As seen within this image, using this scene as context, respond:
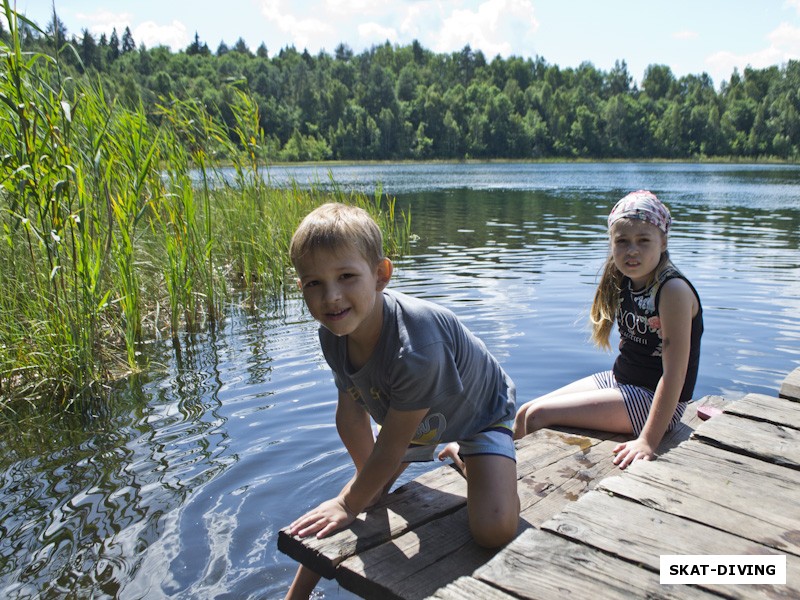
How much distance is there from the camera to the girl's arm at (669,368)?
9.18ft

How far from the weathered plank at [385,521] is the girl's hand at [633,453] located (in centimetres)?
66

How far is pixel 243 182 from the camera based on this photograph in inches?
274

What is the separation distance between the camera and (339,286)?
6.83 ft

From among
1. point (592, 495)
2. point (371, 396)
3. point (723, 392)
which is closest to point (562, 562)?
point (592, 495)

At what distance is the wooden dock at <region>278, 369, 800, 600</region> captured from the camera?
151 cm

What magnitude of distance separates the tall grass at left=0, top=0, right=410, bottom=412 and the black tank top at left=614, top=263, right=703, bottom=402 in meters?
3.05

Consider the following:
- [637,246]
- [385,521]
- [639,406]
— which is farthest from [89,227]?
[639,406]

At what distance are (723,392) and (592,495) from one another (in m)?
3.12

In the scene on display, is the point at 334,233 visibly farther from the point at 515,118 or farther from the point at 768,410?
the point at 515,118

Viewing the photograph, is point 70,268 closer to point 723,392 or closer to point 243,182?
point 243,182

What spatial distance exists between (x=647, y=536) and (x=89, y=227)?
14.3 feet

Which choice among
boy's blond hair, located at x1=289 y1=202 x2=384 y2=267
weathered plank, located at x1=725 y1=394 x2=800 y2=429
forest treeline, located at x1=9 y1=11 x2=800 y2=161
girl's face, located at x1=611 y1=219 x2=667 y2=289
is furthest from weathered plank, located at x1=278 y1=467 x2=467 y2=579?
forest treeline, located at x1=9 y1=11 x2=800 y2=161

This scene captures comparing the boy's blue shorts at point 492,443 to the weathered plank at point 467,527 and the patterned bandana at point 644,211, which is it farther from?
the patterned bandana at point 644,211

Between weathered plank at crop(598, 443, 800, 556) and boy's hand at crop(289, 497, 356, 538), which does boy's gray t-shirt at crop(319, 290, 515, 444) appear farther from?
weathered plank at crop(598, 443, 800, 556)
